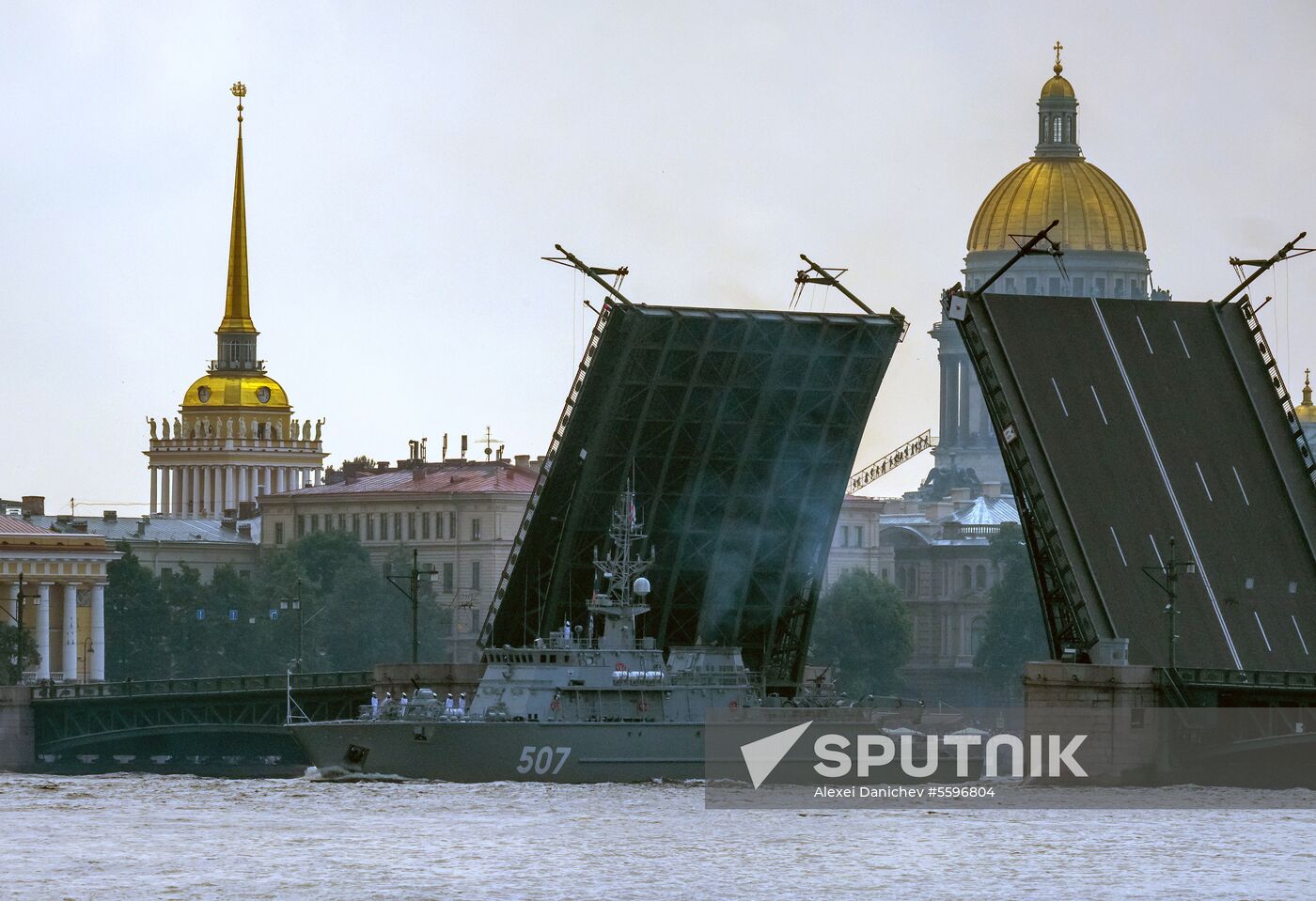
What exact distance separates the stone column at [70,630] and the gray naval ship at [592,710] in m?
33.0

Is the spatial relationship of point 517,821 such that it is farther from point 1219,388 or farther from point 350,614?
point 350,614

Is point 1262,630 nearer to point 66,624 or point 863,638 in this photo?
point 66,624

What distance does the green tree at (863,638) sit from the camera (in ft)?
342

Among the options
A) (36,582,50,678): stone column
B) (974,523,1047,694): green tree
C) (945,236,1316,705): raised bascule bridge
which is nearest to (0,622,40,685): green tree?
(36,582,50,678): stone column

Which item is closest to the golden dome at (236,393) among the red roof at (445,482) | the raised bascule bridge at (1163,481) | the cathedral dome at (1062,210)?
the red roof at (445,482)

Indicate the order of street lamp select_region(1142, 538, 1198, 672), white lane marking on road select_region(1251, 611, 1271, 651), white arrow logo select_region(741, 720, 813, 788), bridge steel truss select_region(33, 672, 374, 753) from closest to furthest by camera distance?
street lamp select_region(1142, 538, 1198, 672) < white lane marking on road select_region(1251, 611, 1271, 651) < white arrow logo select_region(741, 720, 813, 788) < bridge steel truss select_region(33, 672, 374, 753)

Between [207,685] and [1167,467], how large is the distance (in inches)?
854

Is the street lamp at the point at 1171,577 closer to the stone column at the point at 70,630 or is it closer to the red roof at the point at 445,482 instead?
the stone column at the point at 70,630

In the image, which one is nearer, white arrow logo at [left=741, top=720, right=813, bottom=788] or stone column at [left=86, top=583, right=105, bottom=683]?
white arrow logo at [left=741, top=720, right=813, bottom=788]

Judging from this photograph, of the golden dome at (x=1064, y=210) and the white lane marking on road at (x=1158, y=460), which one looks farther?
the golden dome at (x=1064, y=210)

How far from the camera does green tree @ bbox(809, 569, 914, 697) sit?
104 meters

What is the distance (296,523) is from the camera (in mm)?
117875

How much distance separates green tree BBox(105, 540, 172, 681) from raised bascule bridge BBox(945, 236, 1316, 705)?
37.6 m

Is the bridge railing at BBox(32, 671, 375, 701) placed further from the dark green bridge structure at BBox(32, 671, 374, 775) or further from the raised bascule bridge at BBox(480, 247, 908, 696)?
the raised bascule bridge at BBox(480, 247, 908, 696)
